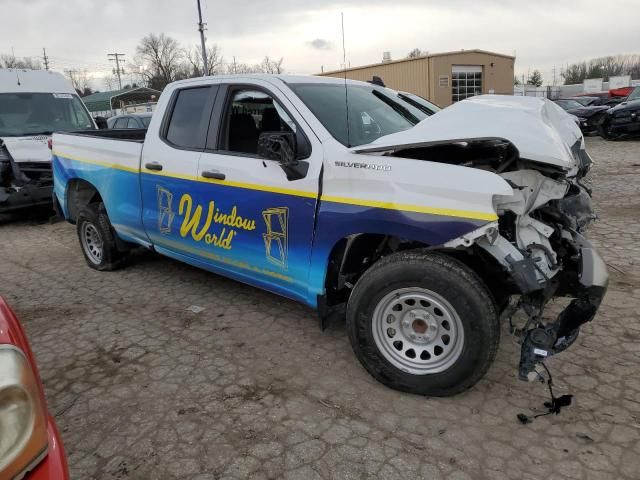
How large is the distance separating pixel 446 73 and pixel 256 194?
23105mm

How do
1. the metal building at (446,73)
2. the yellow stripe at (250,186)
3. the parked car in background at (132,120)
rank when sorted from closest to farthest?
the yellow stripe at (250,186) → the parked car in background at (132,120) → the metal building at (446,73)

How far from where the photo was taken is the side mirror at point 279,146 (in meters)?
3.18

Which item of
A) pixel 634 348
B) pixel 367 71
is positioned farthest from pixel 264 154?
pixel 367 71

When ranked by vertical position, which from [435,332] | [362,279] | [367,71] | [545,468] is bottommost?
A: [545,468]

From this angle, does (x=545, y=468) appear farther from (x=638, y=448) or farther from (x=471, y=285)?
(x=471, y=285)

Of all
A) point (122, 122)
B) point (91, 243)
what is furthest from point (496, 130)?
point (122, 122)

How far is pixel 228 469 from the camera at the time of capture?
2502 mm

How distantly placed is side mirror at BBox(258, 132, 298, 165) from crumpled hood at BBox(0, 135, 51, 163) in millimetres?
6487

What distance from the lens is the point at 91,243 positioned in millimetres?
5766

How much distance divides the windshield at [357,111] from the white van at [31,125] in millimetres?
6268

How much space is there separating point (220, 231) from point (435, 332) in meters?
1.84

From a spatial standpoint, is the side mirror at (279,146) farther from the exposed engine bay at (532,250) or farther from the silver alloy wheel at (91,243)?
the silver alloy wheel at (91,243)

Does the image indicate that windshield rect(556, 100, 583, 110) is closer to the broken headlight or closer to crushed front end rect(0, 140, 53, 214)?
crushed front end rect(0, 140, 53, 214)

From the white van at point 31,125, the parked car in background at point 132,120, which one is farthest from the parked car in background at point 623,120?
the white van at point 31,125
